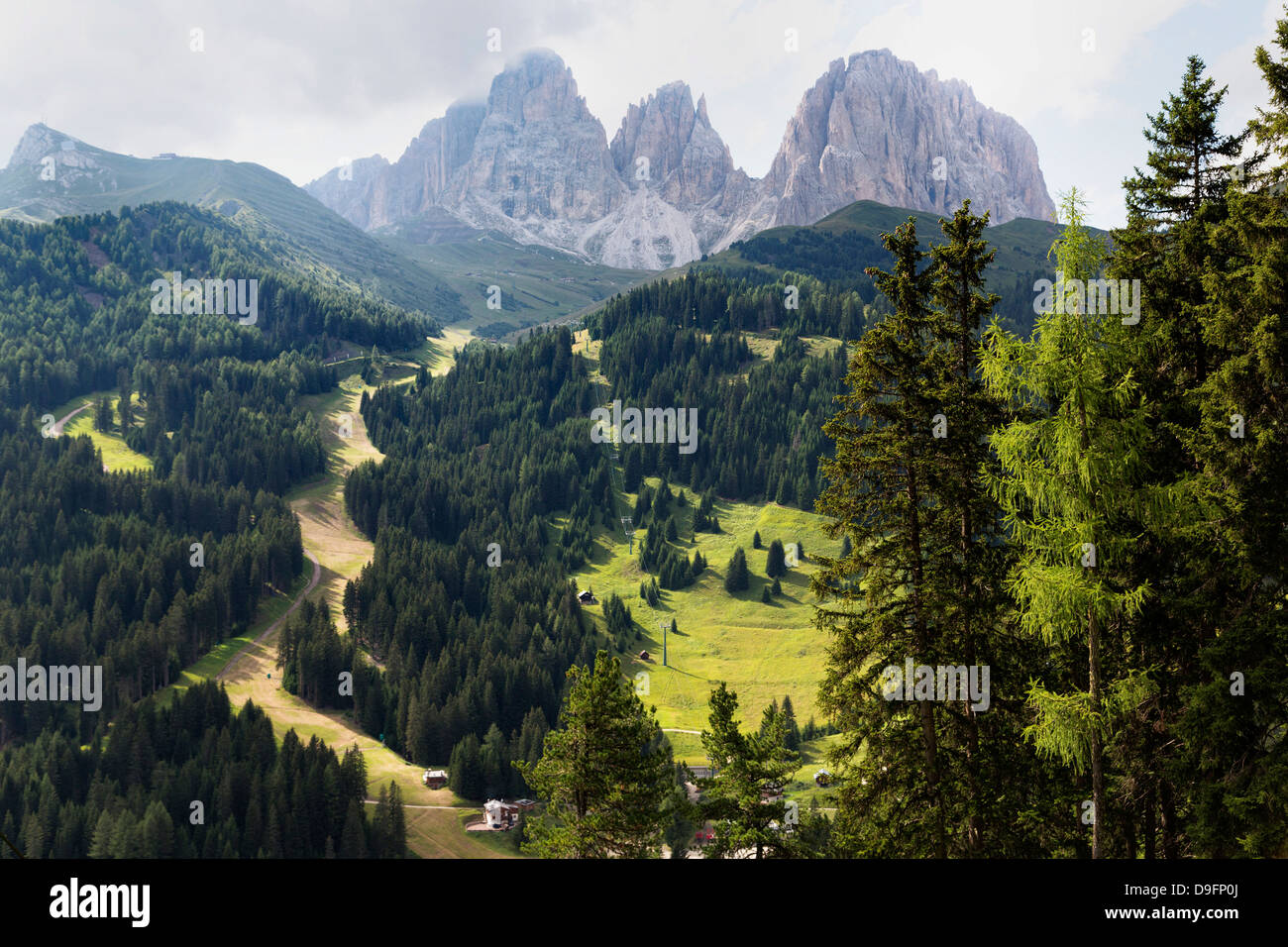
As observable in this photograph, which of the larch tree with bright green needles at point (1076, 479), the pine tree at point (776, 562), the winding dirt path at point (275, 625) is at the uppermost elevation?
the larch tree with bright green needles at point (1076, 479)

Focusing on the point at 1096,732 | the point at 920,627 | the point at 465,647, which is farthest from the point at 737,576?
→ the point at 1096,732

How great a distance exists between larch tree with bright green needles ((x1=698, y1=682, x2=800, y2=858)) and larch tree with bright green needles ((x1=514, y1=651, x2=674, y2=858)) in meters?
2.98

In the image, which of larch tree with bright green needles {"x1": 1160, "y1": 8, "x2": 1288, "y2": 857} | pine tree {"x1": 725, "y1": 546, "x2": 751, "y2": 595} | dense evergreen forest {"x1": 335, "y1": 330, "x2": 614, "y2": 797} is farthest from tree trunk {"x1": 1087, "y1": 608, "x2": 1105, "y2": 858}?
pine tree {"x1": 725, "y1": 546, "x2": 751, "y2": 595}

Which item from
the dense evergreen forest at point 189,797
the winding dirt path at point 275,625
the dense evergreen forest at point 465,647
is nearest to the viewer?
the dense evergreen forest at point 189,797

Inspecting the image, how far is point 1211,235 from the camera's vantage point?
82.9 feet

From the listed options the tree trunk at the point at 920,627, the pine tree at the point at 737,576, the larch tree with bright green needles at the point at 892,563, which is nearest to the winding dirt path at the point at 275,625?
the pine tree at the point at 737,576

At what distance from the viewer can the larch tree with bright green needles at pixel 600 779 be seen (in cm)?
3266

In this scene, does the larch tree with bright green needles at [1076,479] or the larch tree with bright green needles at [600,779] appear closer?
the larch tree with bright green needles at [1076,479]

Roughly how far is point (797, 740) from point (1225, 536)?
114 m

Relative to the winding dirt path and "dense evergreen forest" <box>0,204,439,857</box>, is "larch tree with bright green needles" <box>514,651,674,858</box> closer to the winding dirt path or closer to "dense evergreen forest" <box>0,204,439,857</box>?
"dense evergreen forest" <box>0,204,439,857</box>

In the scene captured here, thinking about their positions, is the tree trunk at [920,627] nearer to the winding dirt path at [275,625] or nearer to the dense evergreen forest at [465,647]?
the dense evergreen forest at [465,647]

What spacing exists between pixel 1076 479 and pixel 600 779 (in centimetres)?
2079

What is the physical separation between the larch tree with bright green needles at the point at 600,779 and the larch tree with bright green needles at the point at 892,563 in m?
9.66

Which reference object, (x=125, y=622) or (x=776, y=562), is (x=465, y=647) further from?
(x=776, y=562)
